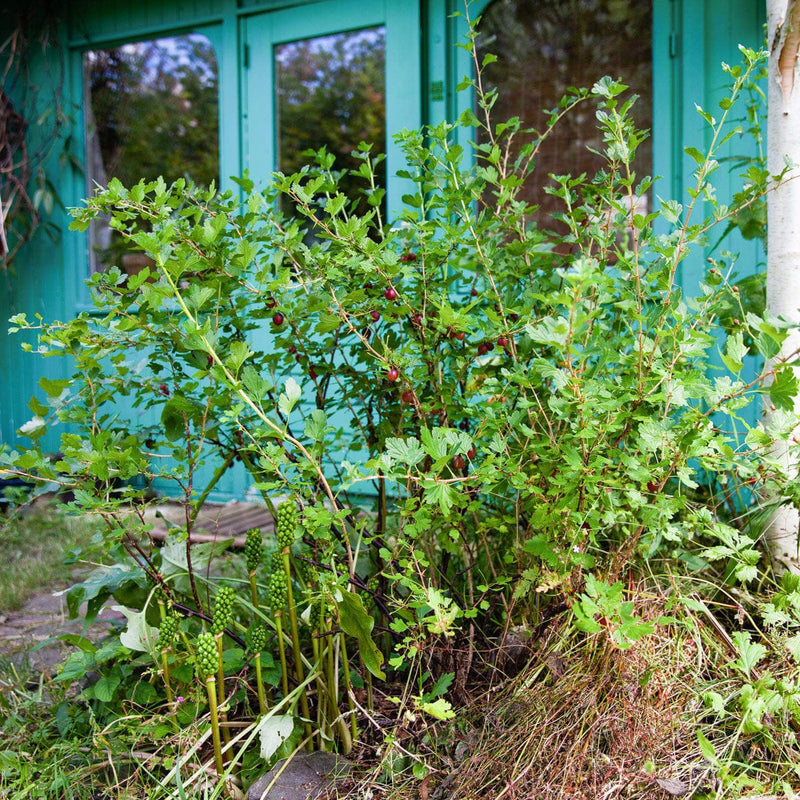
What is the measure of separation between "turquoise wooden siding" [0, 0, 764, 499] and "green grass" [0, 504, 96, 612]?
83 centimetres

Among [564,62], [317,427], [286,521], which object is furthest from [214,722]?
[564,62]

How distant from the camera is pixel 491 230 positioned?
6.56 feet

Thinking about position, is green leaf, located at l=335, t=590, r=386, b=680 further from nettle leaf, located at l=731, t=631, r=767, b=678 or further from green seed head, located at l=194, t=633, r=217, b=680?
nettle leaf, located at l=731, t=631, r=767, b=678

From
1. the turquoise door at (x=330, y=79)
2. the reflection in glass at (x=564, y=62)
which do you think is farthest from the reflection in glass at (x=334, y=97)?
the reflection in glass at (x=564, y=62)

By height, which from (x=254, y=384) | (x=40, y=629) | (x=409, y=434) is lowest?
(x=40, y=629)

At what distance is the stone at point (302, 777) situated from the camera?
4.82ft

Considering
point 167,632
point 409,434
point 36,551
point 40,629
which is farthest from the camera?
point 36,551

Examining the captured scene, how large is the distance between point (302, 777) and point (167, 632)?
379 mm

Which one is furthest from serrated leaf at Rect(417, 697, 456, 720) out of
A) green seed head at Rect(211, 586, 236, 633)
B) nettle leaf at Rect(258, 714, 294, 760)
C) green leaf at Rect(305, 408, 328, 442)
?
green leaf at Rect(305, 408, 328, 442)

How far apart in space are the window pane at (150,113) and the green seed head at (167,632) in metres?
3.38

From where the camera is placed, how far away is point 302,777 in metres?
1.51

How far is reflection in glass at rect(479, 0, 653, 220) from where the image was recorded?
11.1 feet

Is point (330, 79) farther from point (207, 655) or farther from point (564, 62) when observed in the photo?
point (207, 655)

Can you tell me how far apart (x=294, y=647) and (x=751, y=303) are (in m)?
1.47
